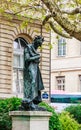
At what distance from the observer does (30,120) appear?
16062 mm

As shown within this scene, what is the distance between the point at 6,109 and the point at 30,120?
17.4 ft

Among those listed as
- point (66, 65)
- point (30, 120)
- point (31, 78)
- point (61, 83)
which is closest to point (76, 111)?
point (31, 78)

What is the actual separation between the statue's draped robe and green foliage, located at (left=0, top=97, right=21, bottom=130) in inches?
167

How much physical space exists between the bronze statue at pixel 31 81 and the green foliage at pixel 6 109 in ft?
13.8

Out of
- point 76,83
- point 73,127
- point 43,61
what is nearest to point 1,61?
point 43,61

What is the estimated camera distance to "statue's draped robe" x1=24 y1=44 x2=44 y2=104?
645 inches

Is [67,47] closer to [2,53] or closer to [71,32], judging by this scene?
[2,53]

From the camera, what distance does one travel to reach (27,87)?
1645 centimetres

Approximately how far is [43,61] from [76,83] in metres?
22.9

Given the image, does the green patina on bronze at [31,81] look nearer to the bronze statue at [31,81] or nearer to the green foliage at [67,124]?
the bronze statue at [31,81]

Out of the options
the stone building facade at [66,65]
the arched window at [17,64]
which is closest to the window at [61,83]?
the stone building facade at [66,65]

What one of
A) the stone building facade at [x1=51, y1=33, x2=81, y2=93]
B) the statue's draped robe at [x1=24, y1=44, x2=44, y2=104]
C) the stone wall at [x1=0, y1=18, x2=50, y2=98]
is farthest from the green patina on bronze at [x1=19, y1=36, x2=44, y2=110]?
the stone building facade at [x1=51, y1=33, x2=81, y2=93]

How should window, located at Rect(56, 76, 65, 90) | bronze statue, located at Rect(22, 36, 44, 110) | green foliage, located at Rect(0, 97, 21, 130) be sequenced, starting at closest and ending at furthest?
bronze statue, located at Rect(22, 36, 44, 110), green foliage, located at Rect(0, 97, 21, 130), window, located at Rect(56, 76, 65, 90)

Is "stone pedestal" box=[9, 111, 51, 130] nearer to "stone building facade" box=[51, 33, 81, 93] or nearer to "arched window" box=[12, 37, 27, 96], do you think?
"arched window" box=[12, 37, 27, 96]
